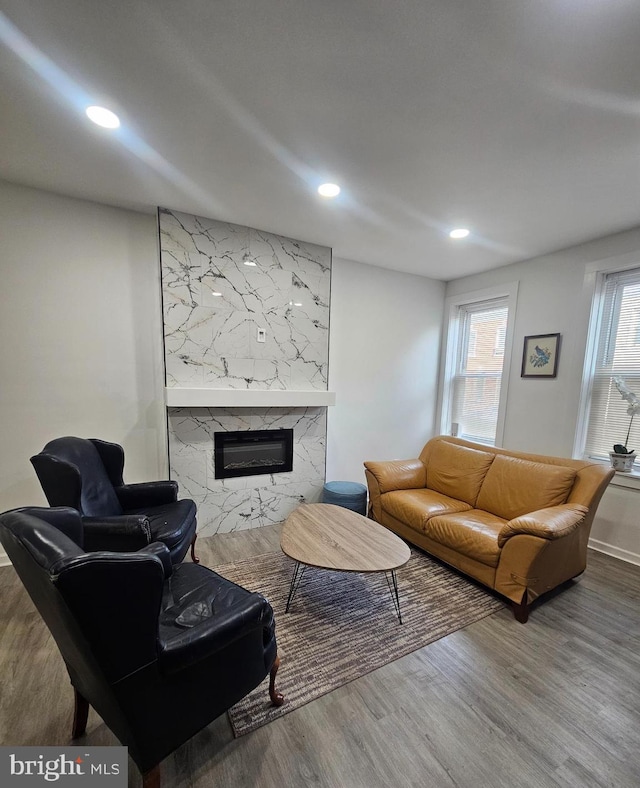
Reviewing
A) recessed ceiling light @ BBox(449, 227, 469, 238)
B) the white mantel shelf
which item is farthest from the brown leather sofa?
recessed ceiling light @ BBox(449, 227, 469, 238)

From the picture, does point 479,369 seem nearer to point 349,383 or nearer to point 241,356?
point 349,383

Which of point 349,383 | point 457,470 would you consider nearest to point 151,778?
point 457,470

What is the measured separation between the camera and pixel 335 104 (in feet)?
5.07

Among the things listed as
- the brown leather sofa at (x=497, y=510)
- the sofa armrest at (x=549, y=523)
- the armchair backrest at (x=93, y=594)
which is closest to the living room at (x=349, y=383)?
the brown leather sofa at (x=497, y=510)

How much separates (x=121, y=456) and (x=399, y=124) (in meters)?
2.67

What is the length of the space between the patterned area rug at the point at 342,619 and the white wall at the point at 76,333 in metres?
1.52

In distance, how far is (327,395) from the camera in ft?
11.1

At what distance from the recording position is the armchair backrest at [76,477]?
1.80m

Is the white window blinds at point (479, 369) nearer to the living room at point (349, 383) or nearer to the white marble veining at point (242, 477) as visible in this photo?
the living room at point (349, 383)

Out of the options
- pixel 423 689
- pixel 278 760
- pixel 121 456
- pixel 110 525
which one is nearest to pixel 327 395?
pixel 121 456

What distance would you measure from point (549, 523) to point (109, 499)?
2784 mm

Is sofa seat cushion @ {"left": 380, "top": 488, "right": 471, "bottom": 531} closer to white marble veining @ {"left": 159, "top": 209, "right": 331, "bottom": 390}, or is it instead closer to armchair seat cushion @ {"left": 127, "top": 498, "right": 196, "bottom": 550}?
white marble veining @ {"left": 159, "top": 209, "right": 331, "bottom": 390}

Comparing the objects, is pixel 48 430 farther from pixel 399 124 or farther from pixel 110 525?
pixel 399 124

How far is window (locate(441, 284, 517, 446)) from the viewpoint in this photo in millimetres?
3787
